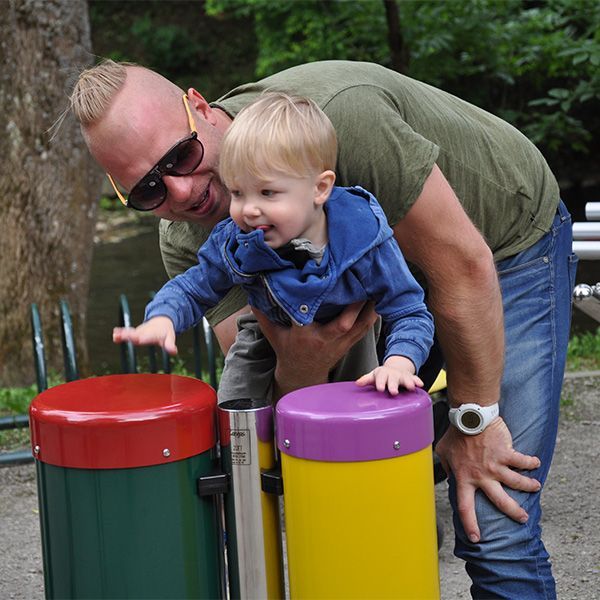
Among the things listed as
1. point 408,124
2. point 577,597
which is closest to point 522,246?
point 408,124

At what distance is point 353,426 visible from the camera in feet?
6.61

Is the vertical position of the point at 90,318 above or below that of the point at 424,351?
below

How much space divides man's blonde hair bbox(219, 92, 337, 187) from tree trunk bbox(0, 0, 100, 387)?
4.38 m

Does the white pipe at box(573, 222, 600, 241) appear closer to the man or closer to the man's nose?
the man

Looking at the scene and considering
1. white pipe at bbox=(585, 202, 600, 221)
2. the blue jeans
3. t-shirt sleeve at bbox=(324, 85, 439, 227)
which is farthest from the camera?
white pipe at bbox=(585, 202, 600, 221)

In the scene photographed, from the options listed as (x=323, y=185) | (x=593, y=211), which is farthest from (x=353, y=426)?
(x=593, y=211)

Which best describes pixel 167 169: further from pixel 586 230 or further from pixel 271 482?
pixel 586 230

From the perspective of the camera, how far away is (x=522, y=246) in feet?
9.47

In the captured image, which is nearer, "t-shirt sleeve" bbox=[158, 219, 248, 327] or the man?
the man

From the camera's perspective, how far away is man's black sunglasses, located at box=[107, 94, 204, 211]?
101 inches

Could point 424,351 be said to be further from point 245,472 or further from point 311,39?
point 311,39

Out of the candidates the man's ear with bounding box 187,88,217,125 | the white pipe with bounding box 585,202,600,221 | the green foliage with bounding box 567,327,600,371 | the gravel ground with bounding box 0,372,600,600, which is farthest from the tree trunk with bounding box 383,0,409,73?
the man's ear with bounding box 187,88,217,125

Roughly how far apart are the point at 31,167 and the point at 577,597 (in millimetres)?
4273

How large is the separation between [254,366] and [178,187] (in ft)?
1.94
